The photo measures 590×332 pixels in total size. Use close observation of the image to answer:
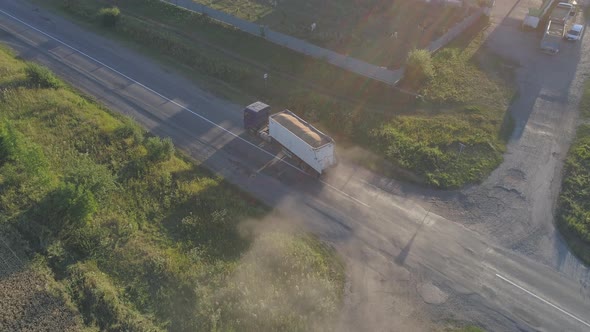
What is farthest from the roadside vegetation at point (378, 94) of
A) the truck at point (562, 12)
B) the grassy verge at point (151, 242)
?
the grassy verge at point (151, 242)

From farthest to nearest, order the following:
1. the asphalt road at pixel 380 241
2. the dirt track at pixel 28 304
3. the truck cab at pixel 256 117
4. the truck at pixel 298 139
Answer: the truck cab at pixel 256 117
the truck at pixel 298 139
the asphalt road at pixel 380 241
the dirt track at pixel 28 304

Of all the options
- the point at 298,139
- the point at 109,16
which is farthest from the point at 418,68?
the point at 109,16

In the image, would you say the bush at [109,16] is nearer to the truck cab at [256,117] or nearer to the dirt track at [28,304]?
the truck cab at [256,117]

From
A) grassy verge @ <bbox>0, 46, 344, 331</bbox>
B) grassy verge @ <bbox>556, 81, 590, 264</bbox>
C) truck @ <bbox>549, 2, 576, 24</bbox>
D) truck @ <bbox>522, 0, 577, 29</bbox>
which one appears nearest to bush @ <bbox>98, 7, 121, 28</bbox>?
grassy verge @ <bbox>0, 46, 344, 331</bbox>

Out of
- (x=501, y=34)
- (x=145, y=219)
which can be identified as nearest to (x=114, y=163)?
(x=145, y=219)

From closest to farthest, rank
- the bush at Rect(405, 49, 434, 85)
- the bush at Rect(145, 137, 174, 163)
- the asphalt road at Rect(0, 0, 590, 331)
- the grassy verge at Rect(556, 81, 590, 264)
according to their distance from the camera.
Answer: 1. the asphalt road at Rect(0, 0, 590, 331)
2. the grassy verge at Rect(556, 81, 590, 264)
3. the bush at Rect(145, 137, 174, 163)
4. the bush at Rect(405, 49, 434, 85)

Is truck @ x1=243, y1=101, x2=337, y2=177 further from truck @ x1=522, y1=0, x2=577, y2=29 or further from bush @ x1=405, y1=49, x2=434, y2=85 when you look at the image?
truck @ x1=522, y1=0, x2=577, y2=29

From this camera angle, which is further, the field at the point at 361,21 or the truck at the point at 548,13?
the truck at the point at 548,13
